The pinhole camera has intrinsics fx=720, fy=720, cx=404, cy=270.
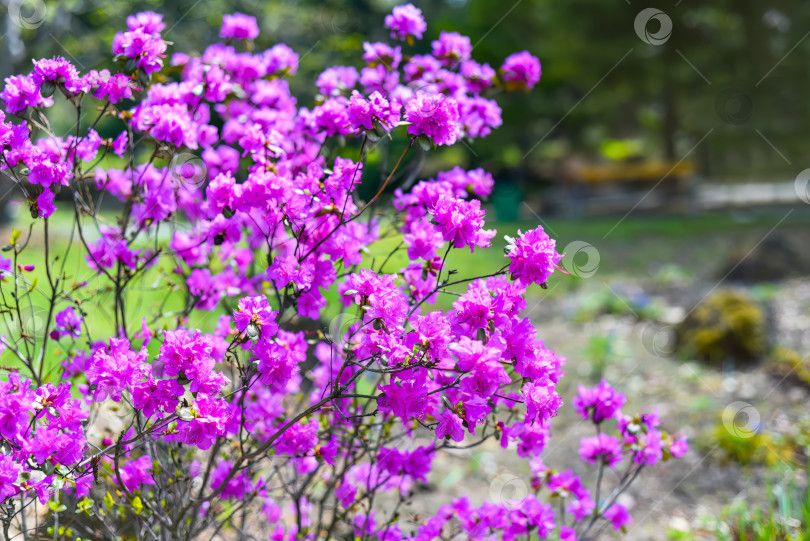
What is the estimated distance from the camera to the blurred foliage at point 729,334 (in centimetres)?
500

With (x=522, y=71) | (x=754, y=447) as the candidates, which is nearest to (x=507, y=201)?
(x=754, y=447)

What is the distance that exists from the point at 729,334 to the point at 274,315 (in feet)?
14.3

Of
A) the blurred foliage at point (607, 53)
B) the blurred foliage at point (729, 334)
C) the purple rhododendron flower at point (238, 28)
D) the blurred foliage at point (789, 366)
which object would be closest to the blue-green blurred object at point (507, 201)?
the blurred foliage at point (607, 53)

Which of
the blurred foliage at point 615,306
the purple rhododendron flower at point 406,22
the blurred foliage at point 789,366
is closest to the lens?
the purple rhododendron flower at point 406,22

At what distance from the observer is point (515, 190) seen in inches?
575

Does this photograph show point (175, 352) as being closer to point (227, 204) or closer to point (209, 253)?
point (227, 204)

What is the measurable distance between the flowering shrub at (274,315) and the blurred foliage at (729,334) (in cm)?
316

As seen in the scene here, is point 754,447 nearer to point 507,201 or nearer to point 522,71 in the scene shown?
point 522,71

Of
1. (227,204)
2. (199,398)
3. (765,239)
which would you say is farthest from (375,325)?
(765,239)

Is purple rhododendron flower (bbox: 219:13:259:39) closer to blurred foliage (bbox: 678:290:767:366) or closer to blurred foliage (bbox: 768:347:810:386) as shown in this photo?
blurred foliage (bbox: 768:347:810:386)

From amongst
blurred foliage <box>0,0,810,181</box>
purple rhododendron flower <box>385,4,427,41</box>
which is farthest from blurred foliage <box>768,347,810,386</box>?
blurred foliage <box>0,0,810,181</box>

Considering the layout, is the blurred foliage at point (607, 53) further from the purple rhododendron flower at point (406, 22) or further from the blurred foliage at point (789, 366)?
the purple rhododendron flower at point (406, 22)

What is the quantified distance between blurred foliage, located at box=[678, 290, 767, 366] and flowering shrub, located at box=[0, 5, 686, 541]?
124 inches

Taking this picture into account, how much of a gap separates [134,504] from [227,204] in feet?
2.57
